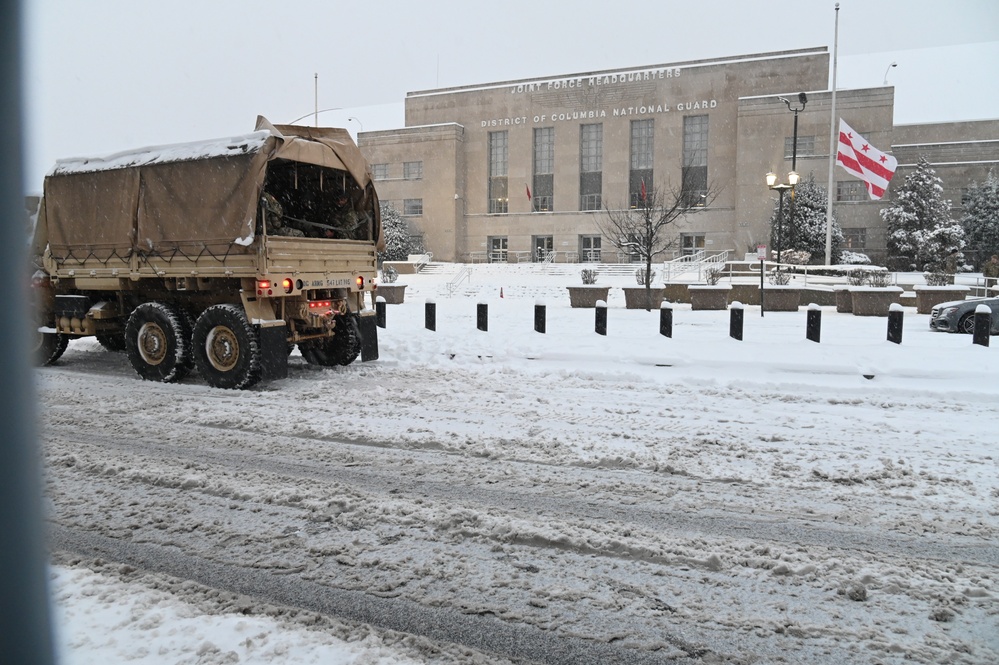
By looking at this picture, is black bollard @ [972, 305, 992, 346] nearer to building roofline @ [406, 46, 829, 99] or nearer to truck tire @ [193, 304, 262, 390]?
truck tire @ [193, 304, 262, 390]

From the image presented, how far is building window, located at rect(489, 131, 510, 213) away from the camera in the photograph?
61625 mm

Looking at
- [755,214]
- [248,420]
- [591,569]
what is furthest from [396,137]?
[591,569]

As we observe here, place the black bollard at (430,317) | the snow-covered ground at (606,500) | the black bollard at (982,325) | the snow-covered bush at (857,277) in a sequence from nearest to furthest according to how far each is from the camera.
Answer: the snow-covered ground at (606,500), the black bollard at (982,325), the black bollard at (430,317), the snow-covered bush at (857,277)

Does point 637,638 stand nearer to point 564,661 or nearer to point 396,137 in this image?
point 564,661

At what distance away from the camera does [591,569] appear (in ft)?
13.3

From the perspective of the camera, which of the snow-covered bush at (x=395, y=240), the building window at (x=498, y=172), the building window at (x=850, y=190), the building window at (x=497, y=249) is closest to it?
the building window at (x=850, y=190)

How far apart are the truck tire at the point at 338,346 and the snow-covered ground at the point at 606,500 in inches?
18.6

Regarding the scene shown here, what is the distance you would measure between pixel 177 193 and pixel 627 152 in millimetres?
50852

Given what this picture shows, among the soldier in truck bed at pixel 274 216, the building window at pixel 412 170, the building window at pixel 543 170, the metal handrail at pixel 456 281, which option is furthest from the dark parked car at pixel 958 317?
the building window at pixel 412 170

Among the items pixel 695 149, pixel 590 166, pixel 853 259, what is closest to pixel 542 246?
pixel 590 166

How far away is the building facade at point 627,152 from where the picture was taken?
49.8 metres

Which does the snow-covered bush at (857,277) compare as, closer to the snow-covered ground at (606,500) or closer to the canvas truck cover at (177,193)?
the snow-covered ground at (606,500)

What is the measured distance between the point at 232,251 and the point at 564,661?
792cm

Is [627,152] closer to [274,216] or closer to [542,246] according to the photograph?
[542,246]
